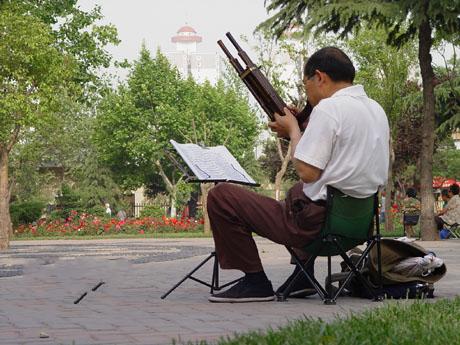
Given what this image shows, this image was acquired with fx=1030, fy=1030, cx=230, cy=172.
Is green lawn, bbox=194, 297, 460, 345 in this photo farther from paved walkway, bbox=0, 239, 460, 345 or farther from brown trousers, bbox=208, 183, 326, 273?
brown trousers, bbox=208, 183, 326, 273

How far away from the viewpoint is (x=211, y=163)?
8.16 m

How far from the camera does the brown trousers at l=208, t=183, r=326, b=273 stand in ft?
24.0

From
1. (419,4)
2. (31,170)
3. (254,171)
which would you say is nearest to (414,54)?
(419,4)

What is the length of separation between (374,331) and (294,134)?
2682 mm

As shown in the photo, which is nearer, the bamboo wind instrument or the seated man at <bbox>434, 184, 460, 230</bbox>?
the bamboo wind instrument

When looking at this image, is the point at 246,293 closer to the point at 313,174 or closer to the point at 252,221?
the point at 252,221

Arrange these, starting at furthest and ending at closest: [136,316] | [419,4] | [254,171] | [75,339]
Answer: [254,171] < [419,4] < [136,316] < [75,339]

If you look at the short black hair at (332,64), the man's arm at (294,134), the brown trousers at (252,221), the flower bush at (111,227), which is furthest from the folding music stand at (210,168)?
the flower bush at (111,227)

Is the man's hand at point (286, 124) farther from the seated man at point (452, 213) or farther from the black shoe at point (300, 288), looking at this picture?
the seated man at point (452, 213)

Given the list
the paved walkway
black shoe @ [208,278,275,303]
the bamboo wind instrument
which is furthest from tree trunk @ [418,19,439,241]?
black shoe @ [208,278,275,303]

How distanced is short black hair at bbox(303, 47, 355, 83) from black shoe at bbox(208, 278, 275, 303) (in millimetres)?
1584

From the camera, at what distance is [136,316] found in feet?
21.9

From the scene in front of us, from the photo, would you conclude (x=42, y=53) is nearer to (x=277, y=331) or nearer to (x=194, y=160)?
(x=194, y=160)

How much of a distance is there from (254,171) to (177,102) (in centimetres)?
1433
